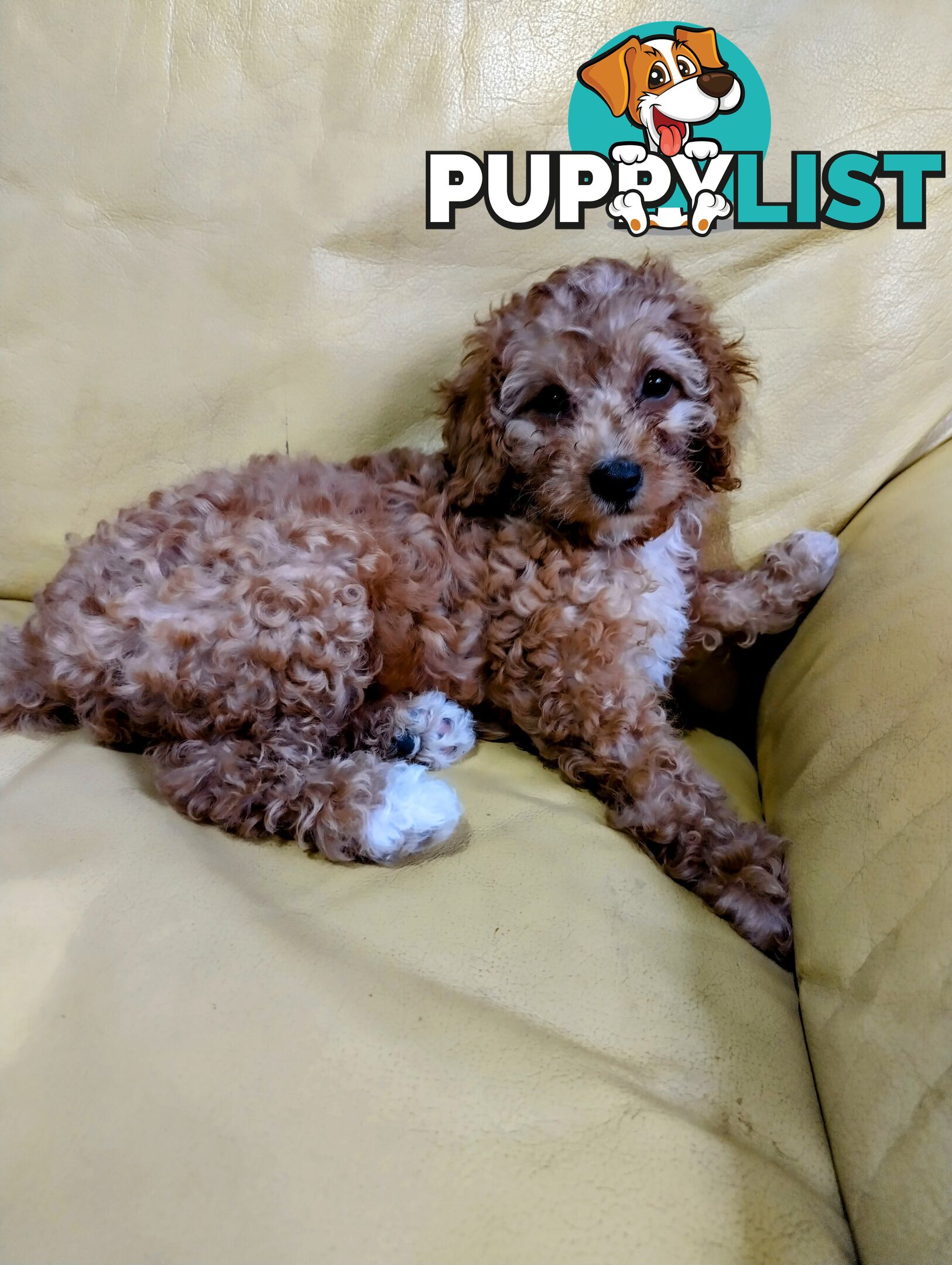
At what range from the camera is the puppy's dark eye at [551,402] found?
4.99 ft

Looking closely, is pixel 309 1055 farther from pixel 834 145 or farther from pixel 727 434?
pixel 834 145

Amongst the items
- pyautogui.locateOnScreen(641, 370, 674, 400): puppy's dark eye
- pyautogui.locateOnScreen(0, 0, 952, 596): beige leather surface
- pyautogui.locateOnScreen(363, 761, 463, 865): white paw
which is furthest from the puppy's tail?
pyautogui.locateOnScreen(641, 370, 674, 400): puppy's dark eye

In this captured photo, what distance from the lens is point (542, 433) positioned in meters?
1.51

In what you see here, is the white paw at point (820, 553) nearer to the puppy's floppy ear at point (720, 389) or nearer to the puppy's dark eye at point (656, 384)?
the puppy's floppy ear at point (720, 389)

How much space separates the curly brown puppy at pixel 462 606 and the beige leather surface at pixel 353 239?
0.15 m

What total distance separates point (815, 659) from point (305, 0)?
1526mm

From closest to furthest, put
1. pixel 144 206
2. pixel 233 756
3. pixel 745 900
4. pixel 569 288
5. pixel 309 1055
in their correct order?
pixel 309 1055 → pixel 745 900 → pixel 233 756 → pixel 569 288 → pixel 144 206

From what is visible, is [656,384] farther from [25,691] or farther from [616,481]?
[25,691]

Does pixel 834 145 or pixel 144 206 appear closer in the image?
pixel 834 145

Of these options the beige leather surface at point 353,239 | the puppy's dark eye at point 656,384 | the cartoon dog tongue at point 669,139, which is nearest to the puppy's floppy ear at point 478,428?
the beige leather surface at point 353,239

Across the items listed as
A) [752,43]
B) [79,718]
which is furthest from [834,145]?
[79,718]

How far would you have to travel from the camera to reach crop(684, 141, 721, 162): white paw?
1564mm

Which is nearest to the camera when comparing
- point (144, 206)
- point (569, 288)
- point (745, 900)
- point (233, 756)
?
point (745, 900)

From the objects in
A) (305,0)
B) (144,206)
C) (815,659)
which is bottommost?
(815,659)
